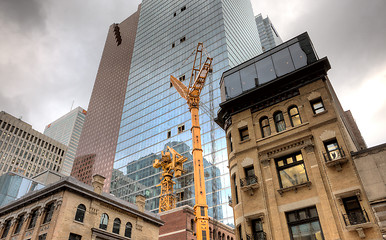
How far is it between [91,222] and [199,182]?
13.0m

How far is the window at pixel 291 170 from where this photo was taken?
773 inches

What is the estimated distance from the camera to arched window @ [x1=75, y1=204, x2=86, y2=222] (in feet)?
101

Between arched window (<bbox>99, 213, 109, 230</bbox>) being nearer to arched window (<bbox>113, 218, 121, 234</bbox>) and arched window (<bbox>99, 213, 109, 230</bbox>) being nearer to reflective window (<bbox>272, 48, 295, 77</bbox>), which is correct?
arched window (<bbox>113, 218, 121, 234</bbox>)

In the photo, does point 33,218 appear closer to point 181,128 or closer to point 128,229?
point 128,229

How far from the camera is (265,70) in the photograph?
24656mm

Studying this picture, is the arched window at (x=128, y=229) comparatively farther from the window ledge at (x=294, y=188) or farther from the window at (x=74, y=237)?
the window ledge at (x=294, y=188)

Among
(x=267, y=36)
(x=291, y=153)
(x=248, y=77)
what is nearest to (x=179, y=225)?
(x=248, y=77)

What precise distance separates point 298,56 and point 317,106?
4.76 metres

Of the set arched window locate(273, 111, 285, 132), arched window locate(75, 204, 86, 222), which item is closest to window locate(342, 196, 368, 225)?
arched window locate(273, 111, 285, 132)

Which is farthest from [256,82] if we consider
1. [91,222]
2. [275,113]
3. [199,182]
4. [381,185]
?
[91,222]

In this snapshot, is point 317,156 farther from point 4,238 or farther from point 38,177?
point 38,177

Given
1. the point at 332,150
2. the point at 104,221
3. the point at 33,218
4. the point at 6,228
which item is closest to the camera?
the point at 332,150

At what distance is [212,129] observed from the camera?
290 ft

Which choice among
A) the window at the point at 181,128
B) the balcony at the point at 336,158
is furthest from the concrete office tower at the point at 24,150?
the balcony at the point at 336,158
